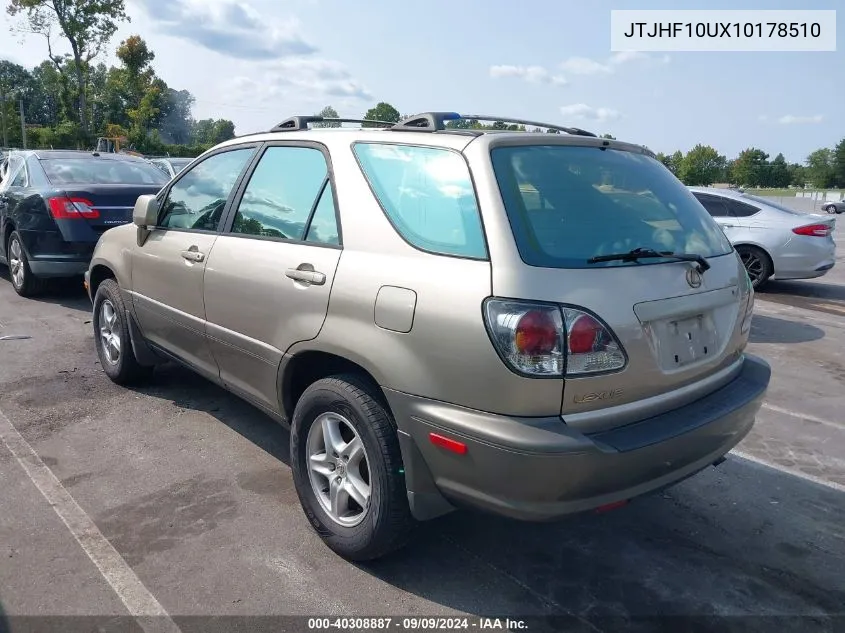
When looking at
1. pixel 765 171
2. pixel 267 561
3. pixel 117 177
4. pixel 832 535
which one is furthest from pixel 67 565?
pixel 765 171

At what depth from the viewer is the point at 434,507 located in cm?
256

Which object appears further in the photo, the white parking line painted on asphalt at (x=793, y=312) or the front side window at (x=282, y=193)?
the white parking line painted on asphalt at (x=793, y=312)

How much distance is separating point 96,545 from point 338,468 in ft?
3.60

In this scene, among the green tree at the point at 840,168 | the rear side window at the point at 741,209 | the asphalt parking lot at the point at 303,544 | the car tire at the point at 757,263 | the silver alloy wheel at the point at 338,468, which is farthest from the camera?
the green tree at the point at 840,168

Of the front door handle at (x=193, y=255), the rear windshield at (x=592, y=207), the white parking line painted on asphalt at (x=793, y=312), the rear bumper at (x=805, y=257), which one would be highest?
the rear windshield at (x=592, y=207)

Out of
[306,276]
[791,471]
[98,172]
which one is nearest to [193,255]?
[306,276]

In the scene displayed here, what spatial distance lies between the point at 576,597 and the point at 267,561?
127 centimetres

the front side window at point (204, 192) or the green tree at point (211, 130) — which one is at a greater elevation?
the green tree at point (211, 130)

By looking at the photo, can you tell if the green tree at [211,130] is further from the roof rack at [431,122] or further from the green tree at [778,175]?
the roof rack at [431,122]

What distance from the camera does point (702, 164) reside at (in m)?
107

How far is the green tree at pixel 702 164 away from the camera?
317 feet

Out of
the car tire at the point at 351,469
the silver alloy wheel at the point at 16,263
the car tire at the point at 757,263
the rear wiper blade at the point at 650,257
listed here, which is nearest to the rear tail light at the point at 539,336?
the rear wiper blade at the point at 650,257

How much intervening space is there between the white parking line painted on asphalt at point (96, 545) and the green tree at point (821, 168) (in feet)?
363

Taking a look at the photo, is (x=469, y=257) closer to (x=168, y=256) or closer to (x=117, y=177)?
(x=168, y=256)
